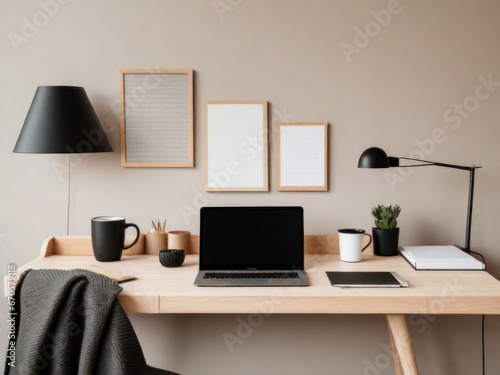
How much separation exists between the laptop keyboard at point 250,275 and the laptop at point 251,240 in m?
0.04

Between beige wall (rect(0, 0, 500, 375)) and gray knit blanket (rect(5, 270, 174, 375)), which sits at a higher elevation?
beige wall (rect(0, 0, 500, 375))

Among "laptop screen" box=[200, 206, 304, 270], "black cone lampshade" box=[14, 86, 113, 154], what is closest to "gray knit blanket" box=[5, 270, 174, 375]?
"laptop screen" box=[200, 206, 304, 270]

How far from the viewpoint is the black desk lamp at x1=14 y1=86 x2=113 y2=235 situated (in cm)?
208

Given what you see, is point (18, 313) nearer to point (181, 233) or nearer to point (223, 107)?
point (181, 233)

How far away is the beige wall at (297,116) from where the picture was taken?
2273mm

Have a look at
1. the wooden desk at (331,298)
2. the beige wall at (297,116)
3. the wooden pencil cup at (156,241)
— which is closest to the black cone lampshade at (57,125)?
the beige wall at (297,116)

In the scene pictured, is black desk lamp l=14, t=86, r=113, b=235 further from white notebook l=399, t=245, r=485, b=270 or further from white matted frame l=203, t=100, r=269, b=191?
white notebook l=399, t=245, r=485, b=270

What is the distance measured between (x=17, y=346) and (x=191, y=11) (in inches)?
56.5

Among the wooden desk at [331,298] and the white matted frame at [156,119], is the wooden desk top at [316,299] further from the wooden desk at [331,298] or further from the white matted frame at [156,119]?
the white matted frame at [156,119]

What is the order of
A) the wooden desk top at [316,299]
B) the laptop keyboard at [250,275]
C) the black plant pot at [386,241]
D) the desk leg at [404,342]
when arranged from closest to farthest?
1. the wooden desk top at [316,299]
2. the desk leg at [404,342]
3. the laptop keyboard at [250,275]
4. the black plant pot at [386,241]

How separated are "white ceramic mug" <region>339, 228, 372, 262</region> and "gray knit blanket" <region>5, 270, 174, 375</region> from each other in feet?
3.03

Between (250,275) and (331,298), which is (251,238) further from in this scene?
(331,298)

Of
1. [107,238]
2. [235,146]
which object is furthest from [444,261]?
[107,238]

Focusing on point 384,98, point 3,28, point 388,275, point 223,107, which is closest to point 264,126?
point 223,107
